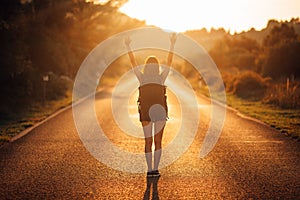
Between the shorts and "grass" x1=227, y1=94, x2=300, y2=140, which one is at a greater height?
the shorts

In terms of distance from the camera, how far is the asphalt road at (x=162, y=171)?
595 centimetres

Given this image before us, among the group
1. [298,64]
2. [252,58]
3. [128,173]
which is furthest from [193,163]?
[252,58]

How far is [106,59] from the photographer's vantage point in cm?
5878

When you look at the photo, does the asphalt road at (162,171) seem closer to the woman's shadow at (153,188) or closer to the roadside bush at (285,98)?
the woman's shadow at (153,188)

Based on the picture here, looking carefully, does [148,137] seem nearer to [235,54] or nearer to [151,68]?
[151,68]

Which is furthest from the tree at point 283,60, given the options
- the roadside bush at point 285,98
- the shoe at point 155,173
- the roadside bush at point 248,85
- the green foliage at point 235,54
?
the shoe at point 155,173

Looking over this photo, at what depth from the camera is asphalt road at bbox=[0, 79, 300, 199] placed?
5.95 meters

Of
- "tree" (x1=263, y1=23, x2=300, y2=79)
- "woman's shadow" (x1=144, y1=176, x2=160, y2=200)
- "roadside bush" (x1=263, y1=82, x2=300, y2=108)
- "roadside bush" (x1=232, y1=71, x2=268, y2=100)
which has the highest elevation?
"tree" (x1=263, y1=23, x2=300, y2=79)

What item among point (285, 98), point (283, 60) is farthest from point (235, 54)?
point (285, 98)

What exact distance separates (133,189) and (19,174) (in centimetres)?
207

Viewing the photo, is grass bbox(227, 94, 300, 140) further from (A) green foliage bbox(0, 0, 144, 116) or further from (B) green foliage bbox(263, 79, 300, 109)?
(A) green foliage bbox(0, 0, 144, 116)

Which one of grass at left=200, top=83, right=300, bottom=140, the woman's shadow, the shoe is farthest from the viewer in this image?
grass at left=200, top=83, right=300, bottom=140

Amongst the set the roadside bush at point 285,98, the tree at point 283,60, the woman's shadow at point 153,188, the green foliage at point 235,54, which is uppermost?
the green foliage at point 235,54

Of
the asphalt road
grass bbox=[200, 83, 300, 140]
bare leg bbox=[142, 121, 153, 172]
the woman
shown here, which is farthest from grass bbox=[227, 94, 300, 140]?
the woman
